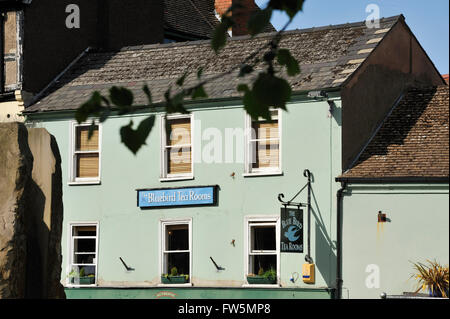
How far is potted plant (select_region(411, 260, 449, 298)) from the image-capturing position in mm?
19859

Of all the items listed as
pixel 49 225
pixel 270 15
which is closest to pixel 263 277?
pixel 49 225

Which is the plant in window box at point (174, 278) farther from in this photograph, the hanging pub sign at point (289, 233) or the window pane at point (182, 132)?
the window pane at point (182, 132)

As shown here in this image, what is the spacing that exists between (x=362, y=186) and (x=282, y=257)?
7.79ft

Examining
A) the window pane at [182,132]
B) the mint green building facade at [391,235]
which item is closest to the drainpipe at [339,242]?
the mint green building facade at [391,235]

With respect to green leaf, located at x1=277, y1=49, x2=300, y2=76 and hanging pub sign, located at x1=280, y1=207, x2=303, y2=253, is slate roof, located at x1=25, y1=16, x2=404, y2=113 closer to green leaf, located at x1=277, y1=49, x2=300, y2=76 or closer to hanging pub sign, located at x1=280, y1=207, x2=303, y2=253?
hanging pub sign, located at x1=280, y1=207, x2=303, y2=253

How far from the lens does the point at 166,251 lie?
2319 centimetres

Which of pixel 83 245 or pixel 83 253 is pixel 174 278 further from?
pixel 83 245

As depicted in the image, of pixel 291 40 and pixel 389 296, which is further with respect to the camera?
pixel 291 40

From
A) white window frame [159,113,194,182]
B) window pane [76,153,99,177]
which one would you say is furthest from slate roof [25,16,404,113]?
window pane [76,153,99,177]

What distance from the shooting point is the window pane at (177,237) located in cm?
2328

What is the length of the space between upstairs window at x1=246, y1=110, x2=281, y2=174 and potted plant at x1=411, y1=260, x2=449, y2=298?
13.6 ft

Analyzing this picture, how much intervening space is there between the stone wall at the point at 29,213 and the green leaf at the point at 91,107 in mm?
7139

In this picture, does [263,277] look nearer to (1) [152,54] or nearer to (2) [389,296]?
(2) [389,296]

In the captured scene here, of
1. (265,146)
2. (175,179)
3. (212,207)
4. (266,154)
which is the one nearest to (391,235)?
(266,154)
